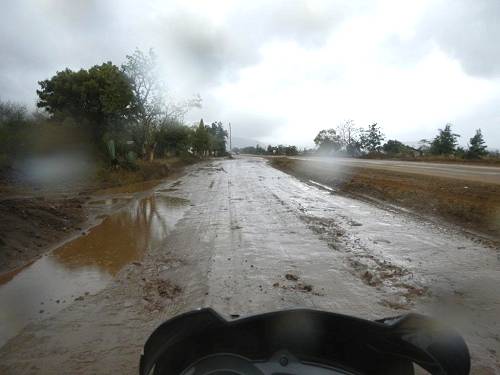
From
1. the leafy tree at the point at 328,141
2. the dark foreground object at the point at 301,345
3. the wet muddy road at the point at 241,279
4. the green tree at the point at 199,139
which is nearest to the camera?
the dark foreground object at the point at 301,345

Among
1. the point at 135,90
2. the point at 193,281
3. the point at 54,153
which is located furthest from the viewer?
the point at 135,90

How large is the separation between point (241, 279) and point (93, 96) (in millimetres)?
25362

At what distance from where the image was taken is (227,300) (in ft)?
13.1

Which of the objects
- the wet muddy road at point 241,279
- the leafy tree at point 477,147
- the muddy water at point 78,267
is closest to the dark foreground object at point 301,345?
the wet muddy road at point 241,279

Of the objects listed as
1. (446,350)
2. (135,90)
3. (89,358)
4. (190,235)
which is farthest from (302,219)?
(135,90)

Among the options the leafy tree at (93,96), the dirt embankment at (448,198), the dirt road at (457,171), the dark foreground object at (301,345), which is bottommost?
the dirt embankment at (448,198)

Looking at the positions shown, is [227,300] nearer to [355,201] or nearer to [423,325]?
[423,325]

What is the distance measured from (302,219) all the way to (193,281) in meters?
4.34

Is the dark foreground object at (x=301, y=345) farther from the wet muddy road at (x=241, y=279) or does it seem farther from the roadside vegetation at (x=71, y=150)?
the roadside vegetation at (x=71, y=150)

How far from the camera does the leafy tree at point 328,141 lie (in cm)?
6781

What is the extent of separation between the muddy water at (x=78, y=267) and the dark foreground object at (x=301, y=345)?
255 centimetres

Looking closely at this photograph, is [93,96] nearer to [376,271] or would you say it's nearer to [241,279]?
[241,279]

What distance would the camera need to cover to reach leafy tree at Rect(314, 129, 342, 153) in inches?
2670

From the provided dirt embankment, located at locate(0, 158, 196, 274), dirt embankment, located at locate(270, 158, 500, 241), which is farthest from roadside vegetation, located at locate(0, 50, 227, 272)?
dirt embankment, located at locate(270, 158, 500, 241)
